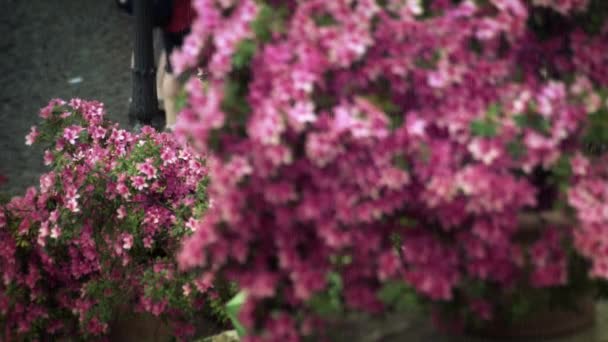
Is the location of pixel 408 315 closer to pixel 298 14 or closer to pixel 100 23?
pixel 298 14

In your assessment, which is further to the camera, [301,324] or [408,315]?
[408,315]

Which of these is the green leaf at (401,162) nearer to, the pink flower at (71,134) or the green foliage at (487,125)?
the green foliage at (487,125)

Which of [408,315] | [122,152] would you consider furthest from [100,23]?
[408,315]

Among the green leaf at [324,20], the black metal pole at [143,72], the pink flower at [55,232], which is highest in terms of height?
the black metal pole at [143,72]

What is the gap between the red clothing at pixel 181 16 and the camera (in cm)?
554

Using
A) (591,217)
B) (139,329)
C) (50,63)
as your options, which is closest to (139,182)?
(139,329)

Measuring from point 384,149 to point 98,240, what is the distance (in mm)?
2148

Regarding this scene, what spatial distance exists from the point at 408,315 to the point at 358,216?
599 millimetres

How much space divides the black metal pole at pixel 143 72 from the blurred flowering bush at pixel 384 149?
3570mm

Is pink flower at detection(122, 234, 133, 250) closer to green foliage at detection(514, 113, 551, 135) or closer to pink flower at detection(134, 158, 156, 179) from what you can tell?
pink flower at detection(134, 158, 156, 179)

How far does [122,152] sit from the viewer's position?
418 cm

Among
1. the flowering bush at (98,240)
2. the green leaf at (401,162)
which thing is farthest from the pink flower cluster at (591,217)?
the flowering bush at (98,240)

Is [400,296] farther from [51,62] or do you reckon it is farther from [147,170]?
[51,62]

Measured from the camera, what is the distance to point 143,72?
5.89 meters
